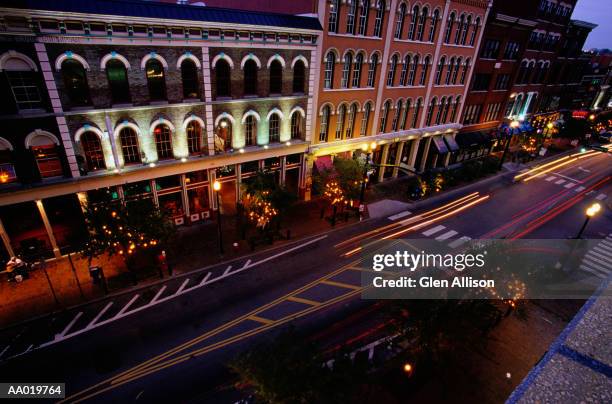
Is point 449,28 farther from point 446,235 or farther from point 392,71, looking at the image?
point 446,235

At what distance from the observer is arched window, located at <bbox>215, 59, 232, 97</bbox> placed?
2172cm

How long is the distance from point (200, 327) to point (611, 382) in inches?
598

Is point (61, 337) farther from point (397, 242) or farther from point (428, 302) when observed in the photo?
point (397, 242)

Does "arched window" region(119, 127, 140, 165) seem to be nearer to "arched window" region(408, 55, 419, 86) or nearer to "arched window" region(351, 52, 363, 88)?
"arched window" region(351, 52, 363, 88)

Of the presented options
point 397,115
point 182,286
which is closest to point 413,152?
point 397,115

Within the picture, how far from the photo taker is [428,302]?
11.6 metres

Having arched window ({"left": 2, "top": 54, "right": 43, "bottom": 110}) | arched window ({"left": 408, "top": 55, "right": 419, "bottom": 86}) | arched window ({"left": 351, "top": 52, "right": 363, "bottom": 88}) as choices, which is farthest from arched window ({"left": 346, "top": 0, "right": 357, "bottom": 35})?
arched window ({"left": 2, "top": 54, "right": 43, "bottom": 110})

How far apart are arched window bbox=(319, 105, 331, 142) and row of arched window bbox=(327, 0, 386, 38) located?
19.9 feet

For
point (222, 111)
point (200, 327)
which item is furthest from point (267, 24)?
point (200, 327)

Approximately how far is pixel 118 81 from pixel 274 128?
11185mm

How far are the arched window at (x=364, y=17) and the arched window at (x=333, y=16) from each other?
2.45m

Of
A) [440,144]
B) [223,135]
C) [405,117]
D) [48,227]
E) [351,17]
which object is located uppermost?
[351,17]

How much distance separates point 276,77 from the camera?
80.3 ft

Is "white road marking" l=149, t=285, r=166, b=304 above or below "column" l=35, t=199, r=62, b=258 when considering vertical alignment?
below
